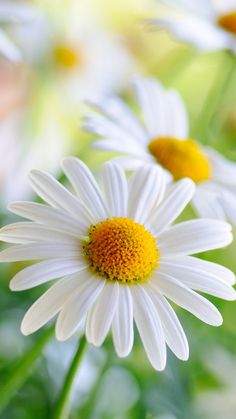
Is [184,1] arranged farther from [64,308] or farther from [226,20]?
[64,308]

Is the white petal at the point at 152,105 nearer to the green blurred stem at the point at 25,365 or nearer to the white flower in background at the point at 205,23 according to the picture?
the white flower in background at the point at 205,23

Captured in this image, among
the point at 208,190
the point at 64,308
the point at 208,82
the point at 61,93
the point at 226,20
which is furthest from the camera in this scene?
the point at 208,82

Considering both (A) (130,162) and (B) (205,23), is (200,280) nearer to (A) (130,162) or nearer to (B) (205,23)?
(A) (130,162)

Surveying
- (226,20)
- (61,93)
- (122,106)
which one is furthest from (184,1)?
(61,93)

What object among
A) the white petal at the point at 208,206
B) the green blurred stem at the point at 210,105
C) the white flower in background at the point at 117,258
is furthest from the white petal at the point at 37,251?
the green blurred stem at the point at 210,105

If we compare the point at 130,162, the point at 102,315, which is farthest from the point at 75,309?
the point at 130,162
